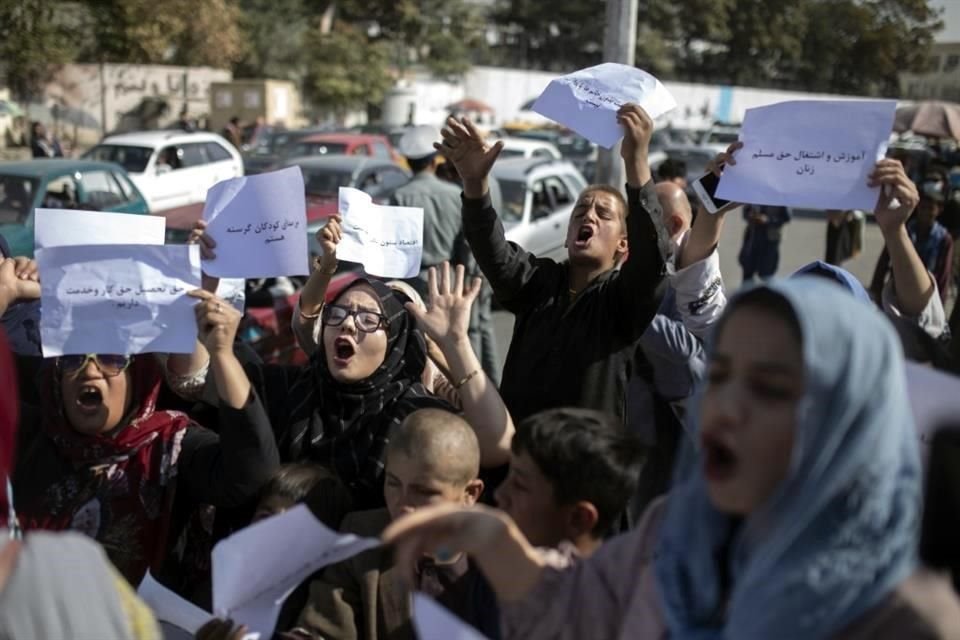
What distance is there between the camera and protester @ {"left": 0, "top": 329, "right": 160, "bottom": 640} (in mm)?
1358

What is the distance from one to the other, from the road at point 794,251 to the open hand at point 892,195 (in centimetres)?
613

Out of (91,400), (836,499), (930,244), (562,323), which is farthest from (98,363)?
(930,244)

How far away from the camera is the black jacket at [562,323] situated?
304 centimetres

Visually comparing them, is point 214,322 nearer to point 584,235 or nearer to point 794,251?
point 584,235

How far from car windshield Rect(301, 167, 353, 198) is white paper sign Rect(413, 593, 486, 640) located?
9274mm

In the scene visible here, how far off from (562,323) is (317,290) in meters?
0.86

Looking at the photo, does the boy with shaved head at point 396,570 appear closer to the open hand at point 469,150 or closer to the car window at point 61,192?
the open hand at point 469,150

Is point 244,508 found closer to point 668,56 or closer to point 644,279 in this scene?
point 644,279

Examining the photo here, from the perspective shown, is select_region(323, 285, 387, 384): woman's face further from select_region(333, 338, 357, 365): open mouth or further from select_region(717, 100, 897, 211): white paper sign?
select_region(717, 100, 897, 211): white paper sign

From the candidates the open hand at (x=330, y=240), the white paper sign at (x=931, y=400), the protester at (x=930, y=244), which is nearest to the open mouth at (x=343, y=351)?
the open hand at (x=330, y=240)

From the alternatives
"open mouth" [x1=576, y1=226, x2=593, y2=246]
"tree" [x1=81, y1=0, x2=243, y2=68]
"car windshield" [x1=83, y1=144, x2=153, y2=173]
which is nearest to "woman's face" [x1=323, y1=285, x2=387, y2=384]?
"open mouth" [x1=576, y1=226, x2=593, y2=246]

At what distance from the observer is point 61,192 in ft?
32.2

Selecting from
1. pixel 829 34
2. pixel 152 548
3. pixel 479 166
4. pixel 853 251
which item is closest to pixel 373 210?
pixel 479 166

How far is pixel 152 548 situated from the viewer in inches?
96.9
